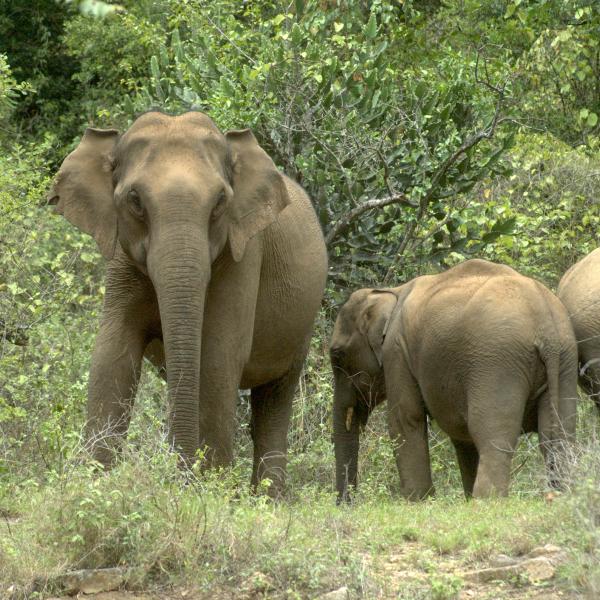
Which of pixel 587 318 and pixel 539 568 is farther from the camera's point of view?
pixel 587 318

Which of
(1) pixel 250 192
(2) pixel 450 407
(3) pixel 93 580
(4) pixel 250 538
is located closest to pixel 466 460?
(2) pixel 450 407

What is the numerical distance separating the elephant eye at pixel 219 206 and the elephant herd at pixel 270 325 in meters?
0.01

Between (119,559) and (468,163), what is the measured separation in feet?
24.2

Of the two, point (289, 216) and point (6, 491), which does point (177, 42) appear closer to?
point (289, 216)

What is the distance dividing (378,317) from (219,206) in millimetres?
2846

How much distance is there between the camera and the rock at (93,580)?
570 cm

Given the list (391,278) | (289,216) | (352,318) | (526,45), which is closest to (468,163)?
(391,278)

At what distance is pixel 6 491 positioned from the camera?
25.4 ft

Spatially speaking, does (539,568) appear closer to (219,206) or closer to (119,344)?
(219,206)

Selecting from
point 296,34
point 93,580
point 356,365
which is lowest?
point 356,365

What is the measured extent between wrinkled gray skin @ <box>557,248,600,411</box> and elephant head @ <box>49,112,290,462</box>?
2337 mm

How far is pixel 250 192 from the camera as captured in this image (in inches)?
328

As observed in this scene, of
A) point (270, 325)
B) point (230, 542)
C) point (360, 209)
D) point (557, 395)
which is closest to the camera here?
point (230, 542)

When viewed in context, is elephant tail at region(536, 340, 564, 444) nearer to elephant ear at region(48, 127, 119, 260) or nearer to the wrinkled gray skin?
the wrinkled gray skin
